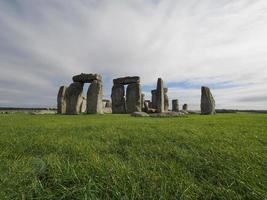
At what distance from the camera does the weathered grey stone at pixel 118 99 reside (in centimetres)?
2558

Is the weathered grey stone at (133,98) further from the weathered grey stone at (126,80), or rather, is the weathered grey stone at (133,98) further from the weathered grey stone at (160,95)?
A: the weathered grey stone at (160,95)

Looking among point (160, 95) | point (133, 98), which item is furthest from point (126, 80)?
point (160, 95)

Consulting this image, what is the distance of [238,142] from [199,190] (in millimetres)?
2444

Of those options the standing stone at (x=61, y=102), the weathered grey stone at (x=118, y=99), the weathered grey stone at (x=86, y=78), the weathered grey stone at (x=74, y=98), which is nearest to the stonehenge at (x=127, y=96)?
the weathered grey stone at (x=118, y=99)

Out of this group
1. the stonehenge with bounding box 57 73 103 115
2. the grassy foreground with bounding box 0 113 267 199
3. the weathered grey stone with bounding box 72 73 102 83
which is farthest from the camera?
the weathered grey stone with bounding box 72 73 102 83

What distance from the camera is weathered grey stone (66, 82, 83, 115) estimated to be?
21.2 metres

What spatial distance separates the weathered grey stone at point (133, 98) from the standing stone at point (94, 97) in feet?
15.3


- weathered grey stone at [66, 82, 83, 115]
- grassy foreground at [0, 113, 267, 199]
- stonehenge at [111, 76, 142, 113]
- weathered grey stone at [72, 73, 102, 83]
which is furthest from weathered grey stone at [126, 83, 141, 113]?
grassy foreground at [0, 113, 267, 199]

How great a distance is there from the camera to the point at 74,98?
21.6 m

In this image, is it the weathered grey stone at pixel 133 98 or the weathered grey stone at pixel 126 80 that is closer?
the weathered grey stone at pixel 133 98

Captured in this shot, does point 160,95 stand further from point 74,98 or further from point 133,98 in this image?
point 74,98

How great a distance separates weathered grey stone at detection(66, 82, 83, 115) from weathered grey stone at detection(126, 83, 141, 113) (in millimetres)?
5101

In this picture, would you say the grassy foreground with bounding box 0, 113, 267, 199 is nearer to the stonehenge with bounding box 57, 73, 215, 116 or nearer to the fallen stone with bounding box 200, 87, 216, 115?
the stonehenge with bounding box 57, 73, 215, 116

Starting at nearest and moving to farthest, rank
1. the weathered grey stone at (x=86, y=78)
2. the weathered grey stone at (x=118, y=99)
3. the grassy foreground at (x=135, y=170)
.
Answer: the grassy foreground at (x=135, y=170), the weathered grey stone at (x=86, y=78), the weathered grey stone at (x=118, y=99)
